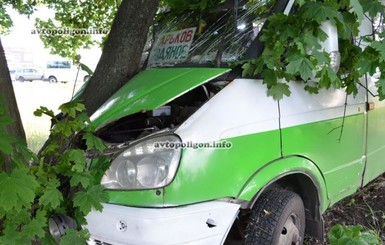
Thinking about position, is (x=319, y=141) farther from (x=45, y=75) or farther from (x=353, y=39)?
(x=45, y=75)

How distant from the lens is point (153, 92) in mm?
2232

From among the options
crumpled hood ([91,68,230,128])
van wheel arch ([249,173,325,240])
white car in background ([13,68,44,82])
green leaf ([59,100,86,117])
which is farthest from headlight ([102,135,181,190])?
white car in background ([13,68,44,82])

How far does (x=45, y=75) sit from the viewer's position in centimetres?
2625

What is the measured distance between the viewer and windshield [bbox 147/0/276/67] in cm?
251

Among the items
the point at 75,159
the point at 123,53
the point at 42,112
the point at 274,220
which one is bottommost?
the point at 274,220

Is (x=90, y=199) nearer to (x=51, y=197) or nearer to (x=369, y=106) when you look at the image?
(x=51, y=197)

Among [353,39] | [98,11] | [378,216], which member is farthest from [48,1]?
[378,216]

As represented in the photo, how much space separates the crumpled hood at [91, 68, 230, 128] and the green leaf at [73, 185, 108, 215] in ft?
1.48

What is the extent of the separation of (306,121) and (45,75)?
1045 inches

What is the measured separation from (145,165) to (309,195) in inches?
54.6

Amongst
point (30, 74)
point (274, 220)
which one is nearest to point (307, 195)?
point (274, 220)

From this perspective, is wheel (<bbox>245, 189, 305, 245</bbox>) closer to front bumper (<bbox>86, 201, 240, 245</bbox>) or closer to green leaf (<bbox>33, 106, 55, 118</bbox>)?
front bumper (<bbox>86, 201, 240, 245</bbox>)

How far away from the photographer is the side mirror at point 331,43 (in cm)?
230

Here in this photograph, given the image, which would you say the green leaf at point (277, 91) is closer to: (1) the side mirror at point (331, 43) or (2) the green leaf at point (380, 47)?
(1) the side mirror at point (331, 43)
